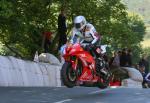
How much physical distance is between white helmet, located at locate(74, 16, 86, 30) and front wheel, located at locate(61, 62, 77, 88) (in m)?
0.97

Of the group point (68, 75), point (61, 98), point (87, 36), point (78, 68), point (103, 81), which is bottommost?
point (61, 98)

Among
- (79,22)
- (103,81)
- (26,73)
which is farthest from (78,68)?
(26,73)

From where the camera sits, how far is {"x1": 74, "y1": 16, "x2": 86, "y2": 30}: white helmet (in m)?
13.1

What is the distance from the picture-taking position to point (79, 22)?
13117 mm

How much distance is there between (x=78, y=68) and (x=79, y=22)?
43.3 inches

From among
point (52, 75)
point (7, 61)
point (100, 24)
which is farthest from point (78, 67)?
point (100, 24)

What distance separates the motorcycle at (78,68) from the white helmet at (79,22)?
0.42m

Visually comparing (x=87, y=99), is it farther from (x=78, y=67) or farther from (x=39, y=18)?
(x=39, y=18)

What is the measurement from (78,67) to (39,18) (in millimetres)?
16165

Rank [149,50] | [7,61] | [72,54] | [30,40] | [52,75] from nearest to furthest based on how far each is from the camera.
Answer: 1. [72,54]
2. [7,61]
3. [52,75]
4. [30,40]
5. [149,50]

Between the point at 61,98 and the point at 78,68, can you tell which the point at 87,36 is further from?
the point at 61,98

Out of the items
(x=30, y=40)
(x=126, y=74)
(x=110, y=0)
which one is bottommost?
(x=126, y=74)

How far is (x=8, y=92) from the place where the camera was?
13312 mm

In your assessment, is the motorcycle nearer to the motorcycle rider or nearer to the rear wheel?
the rear wheel
